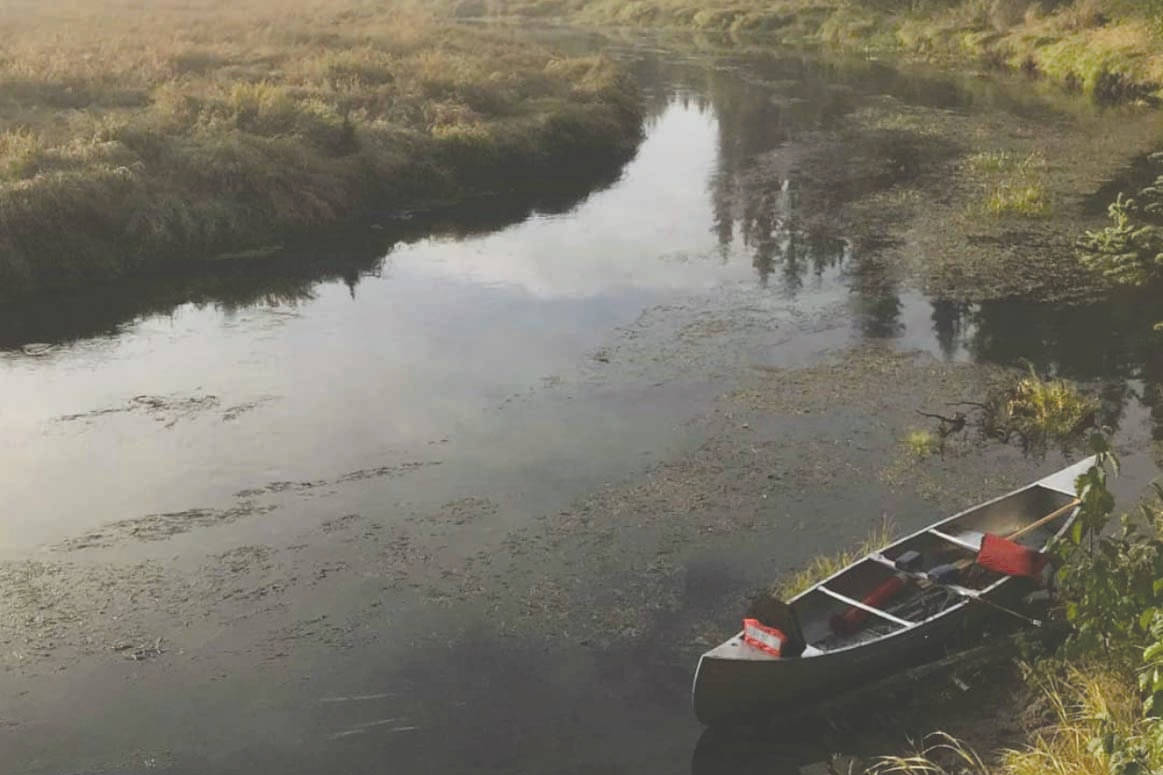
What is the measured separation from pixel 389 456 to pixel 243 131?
15539 mm

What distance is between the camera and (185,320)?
69.1 ft

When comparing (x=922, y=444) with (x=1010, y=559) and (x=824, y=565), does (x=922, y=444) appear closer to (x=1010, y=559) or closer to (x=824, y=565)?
(x=824, y=565)

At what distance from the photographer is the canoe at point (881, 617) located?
29.9 feet

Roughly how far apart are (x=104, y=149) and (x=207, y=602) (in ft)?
53.3

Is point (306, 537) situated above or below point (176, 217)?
below

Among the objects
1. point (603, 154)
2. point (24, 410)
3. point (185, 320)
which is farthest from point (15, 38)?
point (24, 410)

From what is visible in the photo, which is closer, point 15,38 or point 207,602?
point 207,602

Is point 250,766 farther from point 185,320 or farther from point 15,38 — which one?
point 15,38

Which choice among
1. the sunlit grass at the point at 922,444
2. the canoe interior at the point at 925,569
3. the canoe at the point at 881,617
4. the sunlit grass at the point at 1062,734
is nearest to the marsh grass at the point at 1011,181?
the sunlit grass at the point at 922,444

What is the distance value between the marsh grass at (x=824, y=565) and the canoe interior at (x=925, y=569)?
0.66 metres

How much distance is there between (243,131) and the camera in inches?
1084

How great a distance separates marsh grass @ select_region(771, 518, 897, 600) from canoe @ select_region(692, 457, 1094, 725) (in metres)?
0.71

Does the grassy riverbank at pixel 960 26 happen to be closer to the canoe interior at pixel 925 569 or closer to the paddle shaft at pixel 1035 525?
the canoe interior at pixel 925 569

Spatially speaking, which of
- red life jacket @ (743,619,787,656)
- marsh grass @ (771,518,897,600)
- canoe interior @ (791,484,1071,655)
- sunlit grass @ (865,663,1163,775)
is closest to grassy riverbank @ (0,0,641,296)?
marsh grass @ (771,518,897,600)
